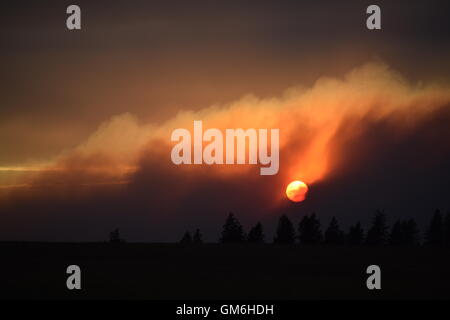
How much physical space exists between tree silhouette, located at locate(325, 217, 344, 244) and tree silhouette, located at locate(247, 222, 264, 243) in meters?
7.10

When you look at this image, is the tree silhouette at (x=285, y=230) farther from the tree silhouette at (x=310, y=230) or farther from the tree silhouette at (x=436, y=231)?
the tree silhouette at (x=436, y=231)

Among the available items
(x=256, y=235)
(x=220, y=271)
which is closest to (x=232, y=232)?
(x=256, y=235)

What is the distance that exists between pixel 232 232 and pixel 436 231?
70.8 ft

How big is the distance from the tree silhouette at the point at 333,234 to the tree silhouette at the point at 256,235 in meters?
7.10

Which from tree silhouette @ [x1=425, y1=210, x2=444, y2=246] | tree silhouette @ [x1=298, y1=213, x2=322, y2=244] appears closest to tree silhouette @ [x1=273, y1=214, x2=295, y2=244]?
tree silhouette @ [x1=298, y1=213, x2=322, y2=244]

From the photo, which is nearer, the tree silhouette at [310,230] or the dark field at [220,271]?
the dark field at [220,271]

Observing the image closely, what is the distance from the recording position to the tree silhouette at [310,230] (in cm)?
7531

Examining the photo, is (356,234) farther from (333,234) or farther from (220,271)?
(220,271)

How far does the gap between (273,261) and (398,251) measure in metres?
11.6

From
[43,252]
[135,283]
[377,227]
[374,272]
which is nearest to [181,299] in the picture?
[135,283]

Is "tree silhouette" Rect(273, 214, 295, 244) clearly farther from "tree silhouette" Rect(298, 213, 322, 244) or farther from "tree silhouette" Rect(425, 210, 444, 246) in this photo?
"tree silhouette" Rect(425, 210, 444, 246)

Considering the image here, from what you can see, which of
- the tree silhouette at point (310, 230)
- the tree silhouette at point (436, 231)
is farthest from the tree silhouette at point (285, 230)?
the tree silhouette at point (436, 231)

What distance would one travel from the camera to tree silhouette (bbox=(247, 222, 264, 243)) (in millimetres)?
74188

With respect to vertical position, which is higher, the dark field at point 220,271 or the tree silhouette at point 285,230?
the tree silhouette at point 285,230
